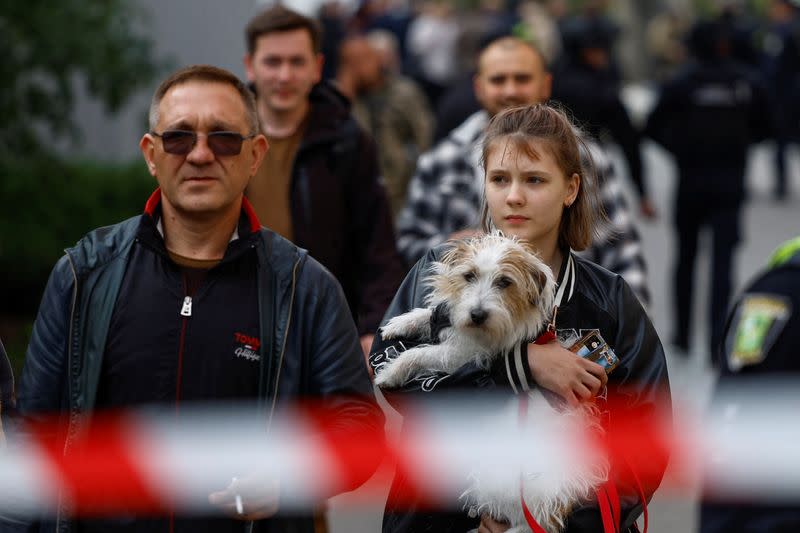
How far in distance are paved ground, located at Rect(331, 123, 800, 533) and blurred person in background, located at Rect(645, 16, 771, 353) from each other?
623 millimetres

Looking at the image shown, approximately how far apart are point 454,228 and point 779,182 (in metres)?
15.1

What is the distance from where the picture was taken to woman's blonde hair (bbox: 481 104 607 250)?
3.99 meters

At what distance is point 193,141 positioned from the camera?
4047 mm

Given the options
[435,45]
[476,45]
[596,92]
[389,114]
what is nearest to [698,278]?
[596,92]

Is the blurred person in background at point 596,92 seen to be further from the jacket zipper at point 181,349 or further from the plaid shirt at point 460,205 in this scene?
the jacket zipper at point 181,349

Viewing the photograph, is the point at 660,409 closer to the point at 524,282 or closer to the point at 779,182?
the point at 524,282

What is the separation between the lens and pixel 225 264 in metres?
4.00

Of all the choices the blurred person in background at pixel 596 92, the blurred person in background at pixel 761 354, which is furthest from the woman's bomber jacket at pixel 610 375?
the blurred person in background at pixel 596 92

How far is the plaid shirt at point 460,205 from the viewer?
20.7 ft

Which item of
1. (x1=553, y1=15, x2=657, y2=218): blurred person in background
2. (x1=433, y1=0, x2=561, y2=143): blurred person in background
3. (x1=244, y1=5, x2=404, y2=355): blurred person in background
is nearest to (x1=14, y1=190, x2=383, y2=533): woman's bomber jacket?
(x1=244, y1=5, x2=404, y2=355): blurred person in background

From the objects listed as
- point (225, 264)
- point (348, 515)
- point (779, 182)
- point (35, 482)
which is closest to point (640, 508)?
point (225, 264)

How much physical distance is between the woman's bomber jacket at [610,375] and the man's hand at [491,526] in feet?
0.29

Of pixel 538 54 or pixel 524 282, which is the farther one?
pixel 538 54

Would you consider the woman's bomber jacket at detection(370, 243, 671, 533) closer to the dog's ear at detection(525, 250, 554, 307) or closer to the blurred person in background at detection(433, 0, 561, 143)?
the dog's ear at detection(525, 250, 554, 307)
